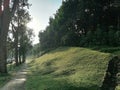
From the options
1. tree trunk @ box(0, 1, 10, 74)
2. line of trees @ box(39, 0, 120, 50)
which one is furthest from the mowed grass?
line of trees @ box(39, 0, 120, 50)

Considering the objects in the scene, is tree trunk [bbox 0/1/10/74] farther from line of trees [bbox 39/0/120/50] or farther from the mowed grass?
line of trees [bbox 39/0/120/50]

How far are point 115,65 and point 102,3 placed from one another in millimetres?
29766

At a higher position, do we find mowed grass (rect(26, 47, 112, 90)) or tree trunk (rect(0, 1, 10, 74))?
tree trunk (rect(0, 1, 10, 74))

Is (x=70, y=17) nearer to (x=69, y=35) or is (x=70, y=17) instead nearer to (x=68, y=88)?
(x=69, y=35)

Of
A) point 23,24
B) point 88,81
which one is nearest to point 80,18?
point 23,24

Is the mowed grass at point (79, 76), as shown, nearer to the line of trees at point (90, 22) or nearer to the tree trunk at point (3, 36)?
the tree trunk at point (3, 36)

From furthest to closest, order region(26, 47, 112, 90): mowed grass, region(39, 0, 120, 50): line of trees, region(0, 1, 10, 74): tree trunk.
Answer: region(39, 0, 120, 50): line of trees
region(0, 1, 10, 74): tree trunk
region(26, 47, 112, 90): mowed grass

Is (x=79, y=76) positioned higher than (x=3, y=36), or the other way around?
(x=3, y=36)

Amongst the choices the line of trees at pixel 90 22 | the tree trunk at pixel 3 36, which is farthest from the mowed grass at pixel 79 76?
the line of trees at pixel 90 22

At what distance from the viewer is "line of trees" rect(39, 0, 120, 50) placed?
41688 mm

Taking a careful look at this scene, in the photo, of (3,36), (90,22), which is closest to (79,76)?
(3,36)

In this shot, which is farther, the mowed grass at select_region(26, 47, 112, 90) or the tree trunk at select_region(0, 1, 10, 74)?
the tree trunk at select_region(0, 1, 10, 74)

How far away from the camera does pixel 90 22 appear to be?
50719 millimetres

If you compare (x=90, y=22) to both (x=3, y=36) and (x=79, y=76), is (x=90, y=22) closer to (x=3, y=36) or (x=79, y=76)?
(x=3, y=36)
